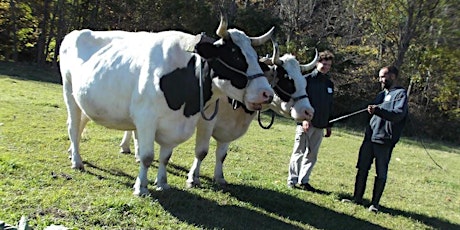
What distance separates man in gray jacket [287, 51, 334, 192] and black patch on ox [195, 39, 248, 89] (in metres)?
2.44

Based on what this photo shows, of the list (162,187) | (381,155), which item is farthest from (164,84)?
(381,155)

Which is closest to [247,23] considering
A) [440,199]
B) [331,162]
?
[331,162]

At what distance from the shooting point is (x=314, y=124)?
8.35 meters

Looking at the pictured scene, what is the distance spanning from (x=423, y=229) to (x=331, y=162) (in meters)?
5.48

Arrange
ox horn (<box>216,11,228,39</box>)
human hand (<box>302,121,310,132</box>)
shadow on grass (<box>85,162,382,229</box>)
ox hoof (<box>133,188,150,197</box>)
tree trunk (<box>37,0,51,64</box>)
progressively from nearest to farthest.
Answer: ox horn (<box>216,11,228,39</box>)
shadow on grass (<box>85,162,382,229</box>)
ox hoof (<box>133,188,150,197</box>)
human hand (<box>302,121,310,132</box>)
tree trunk (<box>37,0,51,64</box>)

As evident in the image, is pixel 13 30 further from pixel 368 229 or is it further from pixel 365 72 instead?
pixel 368 229

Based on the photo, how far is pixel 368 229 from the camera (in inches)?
267

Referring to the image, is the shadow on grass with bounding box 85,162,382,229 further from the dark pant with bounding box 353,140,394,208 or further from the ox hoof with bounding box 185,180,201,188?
the dark pant with bounding box 353,140,394,208

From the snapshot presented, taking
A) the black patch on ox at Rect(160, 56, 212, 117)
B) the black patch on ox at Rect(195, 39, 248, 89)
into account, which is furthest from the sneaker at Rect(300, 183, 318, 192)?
the black patch on ox at Rect(195, 39, 248, 89)

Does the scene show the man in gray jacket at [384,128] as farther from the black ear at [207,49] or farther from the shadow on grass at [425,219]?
the black ear at [207,49]

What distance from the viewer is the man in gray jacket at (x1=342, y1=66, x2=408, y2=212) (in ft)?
23.8

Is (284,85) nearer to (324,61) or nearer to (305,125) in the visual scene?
(305,125)

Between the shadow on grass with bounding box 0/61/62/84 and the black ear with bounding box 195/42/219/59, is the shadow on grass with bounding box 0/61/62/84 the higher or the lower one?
the lower one

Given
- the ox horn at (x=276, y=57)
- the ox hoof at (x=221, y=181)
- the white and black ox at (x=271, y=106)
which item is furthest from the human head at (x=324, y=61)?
the ox hoof at (x=221, y=181)
